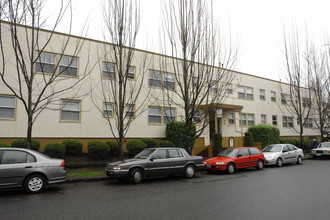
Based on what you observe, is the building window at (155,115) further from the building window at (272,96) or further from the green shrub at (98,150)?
the building window at (272,96)

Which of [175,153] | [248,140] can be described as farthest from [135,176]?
[248,140]

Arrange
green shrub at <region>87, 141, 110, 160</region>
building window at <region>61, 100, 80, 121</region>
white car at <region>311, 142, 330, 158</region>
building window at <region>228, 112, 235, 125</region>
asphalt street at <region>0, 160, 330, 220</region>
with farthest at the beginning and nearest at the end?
building window at <region>228, 112, 235, 125</region>, white car at <region>311, 142, 330, 158</region>, building window at <region>61, 100, 80, 121</region>, green shrub at <region>87, 141, 110, 160</region>, asphalt street at <region>0, 160, 330, 220</region>

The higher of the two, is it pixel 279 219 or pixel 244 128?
pixel 244 128

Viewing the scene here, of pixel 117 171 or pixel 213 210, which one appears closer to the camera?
pixel 213 210

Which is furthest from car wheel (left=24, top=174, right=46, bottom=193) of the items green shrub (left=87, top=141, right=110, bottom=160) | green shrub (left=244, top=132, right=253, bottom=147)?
green shrub (left=244, top=132, right=253, bottom=147)

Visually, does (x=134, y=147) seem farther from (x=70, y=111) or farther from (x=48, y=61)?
(x=48, y=61)

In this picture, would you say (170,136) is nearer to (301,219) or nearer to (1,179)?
(1,179)

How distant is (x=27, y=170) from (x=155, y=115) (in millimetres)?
11815

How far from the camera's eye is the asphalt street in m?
5.49

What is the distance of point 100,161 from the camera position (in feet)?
48.4

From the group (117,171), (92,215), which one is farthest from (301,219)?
(117,171)

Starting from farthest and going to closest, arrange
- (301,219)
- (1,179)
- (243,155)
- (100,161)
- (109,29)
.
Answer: (100,161) → (243,155) → (109,29) → (1,179) → (301,219)

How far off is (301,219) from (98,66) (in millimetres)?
14719

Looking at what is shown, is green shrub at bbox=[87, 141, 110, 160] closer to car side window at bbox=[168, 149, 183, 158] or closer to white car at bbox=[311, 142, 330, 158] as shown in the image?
car side window at bbox=[168, 149, 183, 158]
